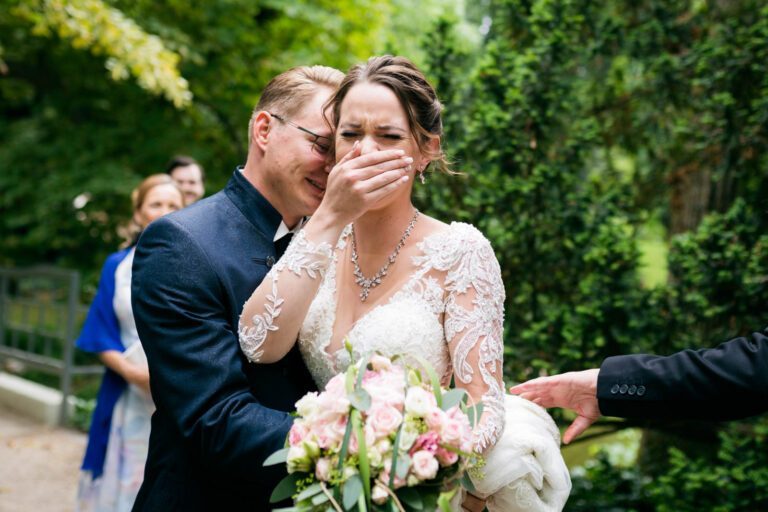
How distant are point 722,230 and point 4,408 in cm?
837

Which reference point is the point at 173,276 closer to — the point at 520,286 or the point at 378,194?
the point at 378,194

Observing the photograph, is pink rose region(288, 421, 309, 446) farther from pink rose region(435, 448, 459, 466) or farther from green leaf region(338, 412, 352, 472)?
pink rose region(435, 448, 459, 466)

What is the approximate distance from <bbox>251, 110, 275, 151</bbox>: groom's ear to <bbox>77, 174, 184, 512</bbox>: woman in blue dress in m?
2.16

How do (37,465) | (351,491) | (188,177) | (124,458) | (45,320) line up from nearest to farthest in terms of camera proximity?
(351,491) < (124,458) < (188,177) < (37,465) < (45,320)

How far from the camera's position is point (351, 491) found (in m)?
1.72

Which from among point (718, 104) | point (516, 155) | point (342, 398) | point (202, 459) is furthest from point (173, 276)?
point (718, 104)

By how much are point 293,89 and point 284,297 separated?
0.81 m

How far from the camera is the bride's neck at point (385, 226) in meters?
2.63

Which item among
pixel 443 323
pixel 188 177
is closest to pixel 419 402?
pixel 443 323

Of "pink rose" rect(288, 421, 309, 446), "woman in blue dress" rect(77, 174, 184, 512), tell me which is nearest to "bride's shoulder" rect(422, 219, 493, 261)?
"pink rose" rect(288, 421, 309, 446)

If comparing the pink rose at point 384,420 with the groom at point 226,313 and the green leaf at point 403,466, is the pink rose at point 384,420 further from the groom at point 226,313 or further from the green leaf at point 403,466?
the groom at point 226,313

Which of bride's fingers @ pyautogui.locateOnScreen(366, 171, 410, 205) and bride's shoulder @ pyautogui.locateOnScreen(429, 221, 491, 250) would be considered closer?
bride's fingers @ pyautogui.locateOnScreen(366, 171, 410, 205)

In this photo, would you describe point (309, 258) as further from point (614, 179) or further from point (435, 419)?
point (614, 179)

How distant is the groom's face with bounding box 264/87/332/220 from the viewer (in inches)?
98.9
